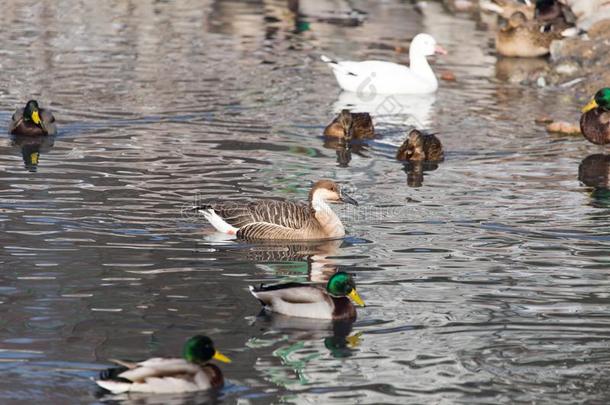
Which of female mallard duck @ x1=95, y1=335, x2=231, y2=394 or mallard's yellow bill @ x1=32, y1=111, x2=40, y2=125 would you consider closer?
female mallard duck @ x1=95, y1=335, x2=231, y2=394

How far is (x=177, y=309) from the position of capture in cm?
A: 1266

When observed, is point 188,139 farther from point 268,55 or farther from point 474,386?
point 474,386

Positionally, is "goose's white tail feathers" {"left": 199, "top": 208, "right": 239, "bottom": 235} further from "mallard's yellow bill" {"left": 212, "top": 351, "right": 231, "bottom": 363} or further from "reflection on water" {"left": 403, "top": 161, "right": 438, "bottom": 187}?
"mallard's yellow bill" {"left": 212, "top": 351, "right": 231, "bottom": 363}

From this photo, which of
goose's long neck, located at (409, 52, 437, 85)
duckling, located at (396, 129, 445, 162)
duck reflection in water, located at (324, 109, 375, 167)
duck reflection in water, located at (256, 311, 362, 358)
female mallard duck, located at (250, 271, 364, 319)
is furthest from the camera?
goose's long neck, located at (409, 52, 437, 85)

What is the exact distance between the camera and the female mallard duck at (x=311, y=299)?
12516 mm

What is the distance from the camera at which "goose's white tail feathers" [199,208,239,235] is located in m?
15.4

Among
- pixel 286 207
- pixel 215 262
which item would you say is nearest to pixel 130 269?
pixel 215 262

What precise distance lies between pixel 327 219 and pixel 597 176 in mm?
5535

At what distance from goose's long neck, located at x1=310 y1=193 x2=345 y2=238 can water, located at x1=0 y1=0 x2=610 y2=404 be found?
0.23m

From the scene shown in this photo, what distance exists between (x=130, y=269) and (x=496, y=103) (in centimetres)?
1252

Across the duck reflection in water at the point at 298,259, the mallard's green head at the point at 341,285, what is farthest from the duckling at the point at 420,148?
the mallard's green head at the point at 341,285

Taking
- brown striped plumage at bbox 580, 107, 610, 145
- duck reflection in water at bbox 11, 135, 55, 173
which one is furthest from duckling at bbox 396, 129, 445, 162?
duck reflection in water at bbox 11, 135, 55, 173

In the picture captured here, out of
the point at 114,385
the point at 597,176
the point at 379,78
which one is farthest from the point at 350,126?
the point at 114,385

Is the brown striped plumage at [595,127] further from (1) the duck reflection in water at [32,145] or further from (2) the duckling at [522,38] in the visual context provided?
(2) the duckling at [522,38]
